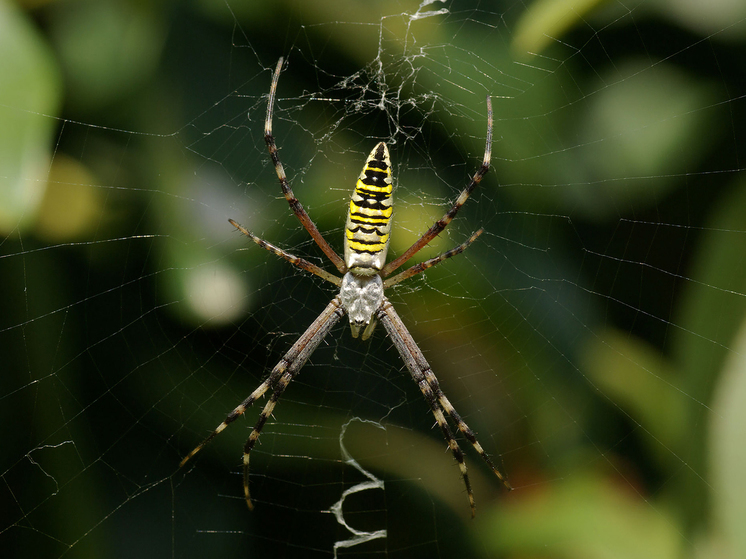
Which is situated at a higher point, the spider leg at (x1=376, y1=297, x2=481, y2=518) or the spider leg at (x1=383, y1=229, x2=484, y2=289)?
the spider leg at (x1=383, y1=229, x2=484, y2=289)

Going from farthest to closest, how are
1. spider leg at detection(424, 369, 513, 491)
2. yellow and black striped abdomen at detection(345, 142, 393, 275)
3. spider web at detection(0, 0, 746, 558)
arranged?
spider leg at detection(424, 369, 513, 491)
yellow and black striped abdomen at detection(345, 142, 393, 275)
spider web at detection(0, 0, 746, 558)

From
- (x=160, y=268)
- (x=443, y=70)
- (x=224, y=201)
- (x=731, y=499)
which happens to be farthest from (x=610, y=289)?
(x=160, y=268)

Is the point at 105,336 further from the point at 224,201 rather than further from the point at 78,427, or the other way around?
the point at 224,201

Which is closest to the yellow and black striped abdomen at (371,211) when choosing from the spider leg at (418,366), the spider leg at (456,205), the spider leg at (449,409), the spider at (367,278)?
the spider at (367,278)

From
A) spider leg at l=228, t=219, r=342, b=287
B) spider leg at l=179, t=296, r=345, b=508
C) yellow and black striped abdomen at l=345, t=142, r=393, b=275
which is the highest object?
yellow and black striped abdomen at l=345, t=142, r=393, b=275

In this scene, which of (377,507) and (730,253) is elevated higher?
(730,253)

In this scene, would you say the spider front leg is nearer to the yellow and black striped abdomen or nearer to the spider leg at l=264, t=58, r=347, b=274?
the yellow and black striped abdomen

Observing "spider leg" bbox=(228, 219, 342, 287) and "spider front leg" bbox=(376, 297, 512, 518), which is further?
"spider front leg" bbox=(376, 297, 512, 518)

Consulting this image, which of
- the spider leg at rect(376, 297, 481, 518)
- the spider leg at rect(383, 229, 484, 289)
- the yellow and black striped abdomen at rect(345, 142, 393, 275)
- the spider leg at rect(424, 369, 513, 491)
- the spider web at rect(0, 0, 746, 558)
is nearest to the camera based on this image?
the spider web at rect(0, 0, 746, 558)

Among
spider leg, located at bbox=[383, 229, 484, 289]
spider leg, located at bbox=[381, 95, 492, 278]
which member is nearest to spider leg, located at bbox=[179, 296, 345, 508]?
spider leg, located at bbox=[383, 229, 484, 289]
